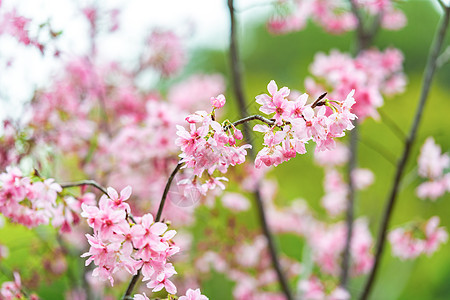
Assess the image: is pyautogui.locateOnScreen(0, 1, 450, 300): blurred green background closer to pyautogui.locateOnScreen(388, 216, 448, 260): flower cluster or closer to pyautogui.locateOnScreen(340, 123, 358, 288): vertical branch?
pyautogui.locateOnScreen(388, 216, 448, 260): flower cluster

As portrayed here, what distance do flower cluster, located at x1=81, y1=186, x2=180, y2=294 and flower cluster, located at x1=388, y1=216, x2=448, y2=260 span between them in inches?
56.3

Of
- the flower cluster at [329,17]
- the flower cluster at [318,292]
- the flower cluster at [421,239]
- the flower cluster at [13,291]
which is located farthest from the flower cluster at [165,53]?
the flower cluster at [13,291]

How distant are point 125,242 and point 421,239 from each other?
1545mm

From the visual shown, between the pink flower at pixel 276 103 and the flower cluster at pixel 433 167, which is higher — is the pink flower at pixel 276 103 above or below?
above

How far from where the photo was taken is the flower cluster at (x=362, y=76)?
74.7 inches

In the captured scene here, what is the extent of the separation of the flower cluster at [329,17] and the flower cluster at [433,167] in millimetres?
708

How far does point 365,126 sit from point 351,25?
16.9ft

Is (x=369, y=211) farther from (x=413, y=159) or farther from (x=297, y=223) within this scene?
(x=297, y=223)

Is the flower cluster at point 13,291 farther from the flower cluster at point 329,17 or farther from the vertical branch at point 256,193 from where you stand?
the flower cluster at point 329,17

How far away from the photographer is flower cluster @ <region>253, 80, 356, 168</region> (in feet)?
3.08

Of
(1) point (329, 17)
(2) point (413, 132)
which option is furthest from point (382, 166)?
(2) point (413, 132)

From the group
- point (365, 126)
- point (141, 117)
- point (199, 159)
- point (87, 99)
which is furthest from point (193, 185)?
point (365, 126)

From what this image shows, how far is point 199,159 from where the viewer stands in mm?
948

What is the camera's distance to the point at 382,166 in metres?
7.25
